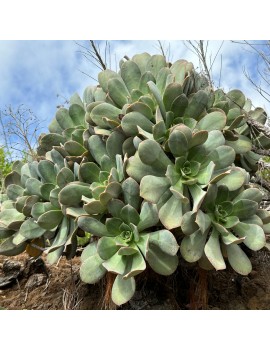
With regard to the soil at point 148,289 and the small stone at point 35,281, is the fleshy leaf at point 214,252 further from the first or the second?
the small stone at point 35,281

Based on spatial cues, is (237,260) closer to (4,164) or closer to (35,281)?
(35,281)

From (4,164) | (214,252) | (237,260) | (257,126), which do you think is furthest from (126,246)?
(4,164)

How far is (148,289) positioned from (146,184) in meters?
0.67

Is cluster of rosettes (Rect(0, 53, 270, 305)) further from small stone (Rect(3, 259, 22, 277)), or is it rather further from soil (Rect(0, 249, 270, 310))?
small stone (Rect(3, 259, 22, 277))

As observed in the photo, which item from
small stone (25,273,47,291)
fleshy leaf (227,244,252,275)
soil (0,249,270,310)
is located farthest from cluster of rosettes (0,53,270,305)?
small stone (25,273,47,291)

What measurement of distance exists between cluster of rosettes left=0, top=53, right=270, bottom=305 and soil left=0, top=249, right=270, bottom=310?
0.24 meters

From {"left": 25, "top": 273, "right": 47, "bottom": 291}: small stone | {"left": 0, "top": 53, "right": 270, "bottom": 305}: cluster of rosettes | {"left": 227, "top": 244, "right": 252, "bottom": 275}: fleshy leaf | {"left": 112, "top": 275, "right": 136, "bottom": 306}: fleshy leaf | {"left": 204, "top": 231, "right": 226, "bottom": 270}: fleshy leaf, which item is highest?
{"left": 0, "top": 53, "right": 270, "bottom": 305}: cluster of rosettes

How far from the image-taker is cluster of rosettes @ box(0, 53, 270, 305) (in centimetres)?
191

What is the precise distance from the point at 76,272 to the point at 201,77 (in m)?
1.46

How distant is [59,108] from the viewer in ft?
8.48

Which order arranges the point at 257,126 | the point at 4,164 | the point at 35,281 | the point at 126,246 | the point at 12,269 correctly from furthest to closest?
1. the point at 4,164
2. the point at 12,269
3. the point at 35,281
4. the point at 257,126
5. the point at 126,246

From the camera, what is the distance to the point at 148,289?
228cm

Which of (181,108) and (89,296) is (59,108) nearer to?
(181,108)

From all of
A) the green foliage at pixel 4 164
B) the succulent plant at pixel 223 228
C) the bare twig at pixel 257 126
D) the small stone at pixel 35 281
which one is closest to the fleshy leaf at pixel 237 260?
the succulent plant at pixel 223 228
